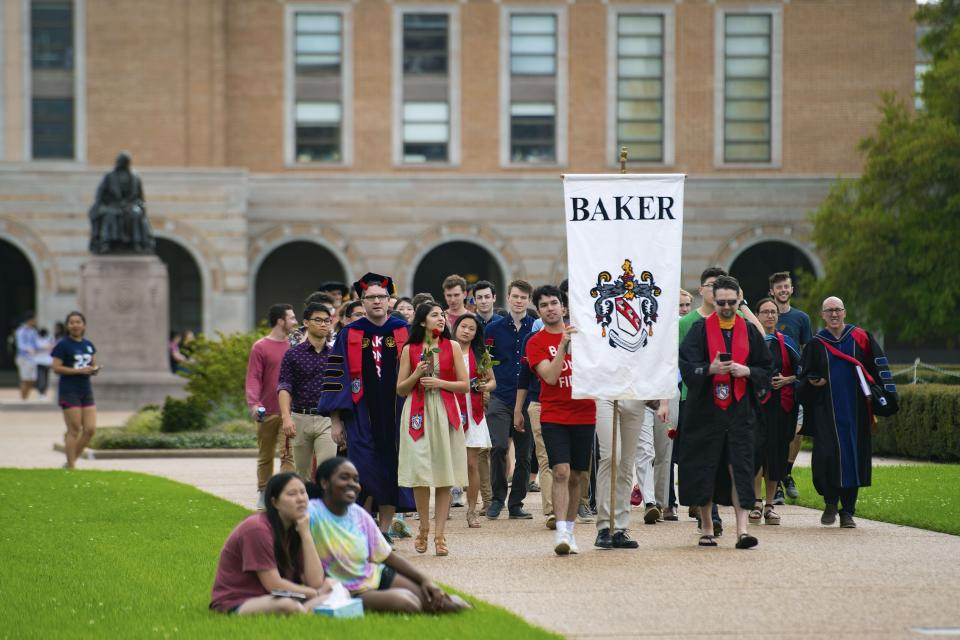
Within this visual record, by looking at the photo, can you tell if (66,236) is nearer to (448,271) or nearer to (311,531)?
(448,271)

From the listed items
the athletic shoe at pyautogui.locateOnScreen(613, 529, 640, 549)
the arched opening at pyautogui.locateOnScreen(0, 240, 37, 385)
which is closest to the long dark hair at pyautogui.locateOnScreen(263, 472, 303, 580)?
the athletic shoe at pyautogui.locateOnScreen(613, 529, 640, 549)

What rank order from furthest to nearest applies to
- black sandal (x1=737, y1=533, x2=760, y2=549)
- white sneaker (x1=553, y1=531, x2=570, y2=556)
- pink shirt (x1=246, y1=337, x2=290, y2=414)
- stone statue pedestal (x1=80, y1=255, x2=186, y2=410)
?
stone statue pedestal (x1=80, y1=255, x2=186, y2=410), pink shirt (x1=246, y1=337, x2=290, y2=414), black sandal (x1=737, y1=533, x2=760, y2=549), white sneaker (x1=553, y1=531, x2=570, y2=556)

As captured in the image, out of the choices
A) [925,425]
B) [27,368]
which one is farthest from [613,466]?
[27,368]

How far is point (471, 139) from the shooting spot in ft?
142

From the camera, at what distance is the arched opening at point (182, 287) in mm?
46656

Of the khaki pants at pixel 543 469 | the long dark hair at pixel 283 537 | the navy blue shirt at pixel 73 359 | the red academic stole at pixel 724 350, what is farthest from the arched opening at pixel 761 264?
the long dark hair at pixel 283 537

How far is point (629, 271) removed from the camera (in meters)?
12.0

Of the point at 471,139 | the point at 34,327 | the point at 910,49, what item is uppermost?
the point at 910,49

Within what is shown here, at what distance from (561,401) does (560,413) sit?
9cm

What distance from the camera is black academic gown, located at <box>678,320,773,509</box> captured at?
1187 cm

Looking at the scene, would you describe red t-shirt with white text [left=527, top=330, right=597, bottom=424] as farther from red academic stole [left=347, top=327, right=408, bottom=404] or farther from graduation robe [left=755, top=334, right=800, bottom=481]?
graduation robe [left=755, top=334, right=800, bottom=481]

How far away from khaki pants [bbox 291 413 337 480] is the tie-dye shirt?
4.49 m

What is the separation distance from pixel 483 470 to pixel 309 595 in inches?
249

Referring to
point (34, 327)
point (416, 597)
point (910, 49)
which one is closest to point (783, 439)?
point (416, 597)
